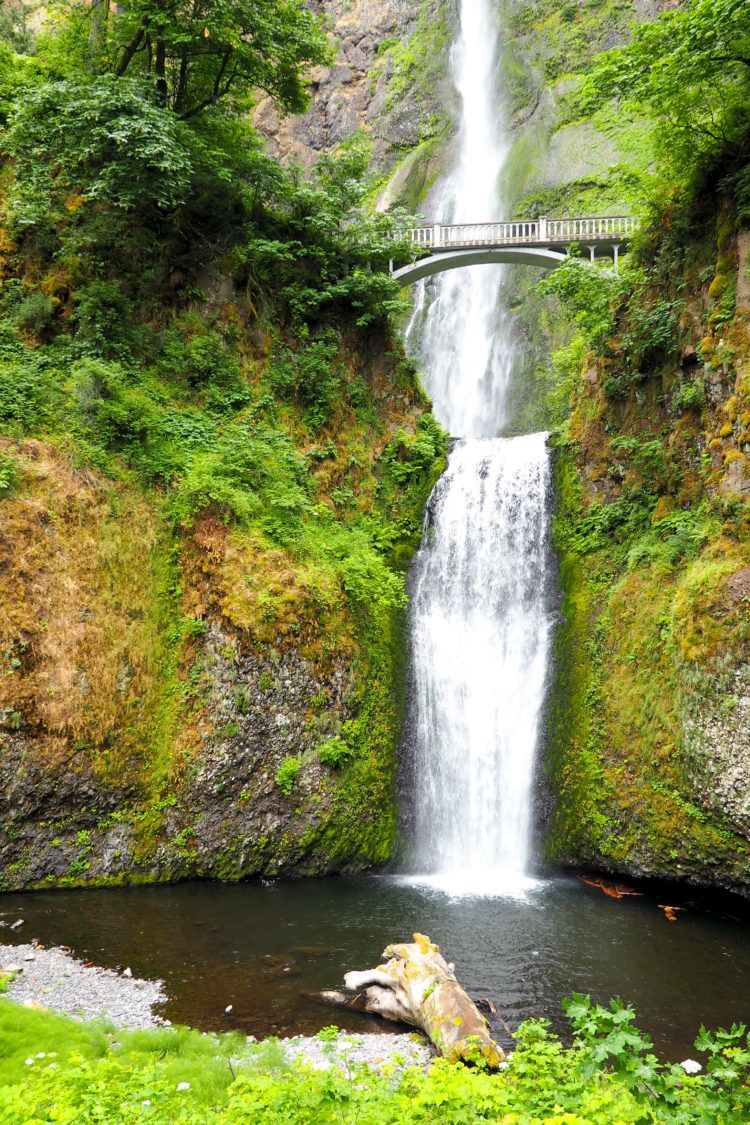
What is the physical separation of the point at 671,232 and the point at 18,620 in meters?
13.6

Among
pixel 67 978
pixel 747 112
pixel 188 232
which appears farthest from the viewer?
pixel 188 232

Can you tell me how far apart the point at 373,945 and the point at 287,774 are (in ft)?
10.7

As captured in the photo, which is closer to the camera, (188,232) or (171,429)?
(171,429)

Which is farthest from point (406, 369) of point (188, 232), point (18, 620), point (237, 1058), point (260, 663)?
point (237, 1058)

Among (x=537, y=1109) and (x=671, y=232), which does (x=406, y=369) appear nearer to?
(x=671, y=232)

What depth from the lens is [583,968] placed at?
743 centimetres

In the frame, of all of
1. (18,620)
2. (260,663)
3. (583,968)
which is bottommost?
(583,968)

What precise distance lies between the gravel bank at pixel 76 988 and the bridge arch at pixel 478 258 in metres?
18.0

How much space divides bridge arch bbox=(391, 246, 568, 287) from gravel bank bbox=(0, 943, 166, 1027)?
59.1 ft

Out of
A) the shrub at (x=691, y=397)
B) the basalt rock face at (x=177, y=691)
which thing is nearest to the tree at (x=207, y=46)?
the basalt rock face at (x=177, y=691)

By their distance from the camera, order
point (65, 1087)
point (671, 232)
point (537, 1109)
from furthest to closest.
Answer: point (671, 232) < point (65, 1087) < point (537, 1109)

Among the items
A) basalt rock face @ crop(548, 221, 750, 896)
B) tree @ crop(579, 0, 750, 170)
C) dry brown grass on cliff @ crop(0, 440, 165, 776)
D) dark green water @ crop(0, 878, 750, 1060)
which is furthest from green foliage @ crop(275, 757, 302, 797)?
tree @ crop(579, 0, 750, 170)

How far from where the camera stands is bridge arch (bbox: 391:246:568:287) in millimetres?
19688

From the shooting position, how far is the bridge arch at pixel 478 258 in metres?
19.7
